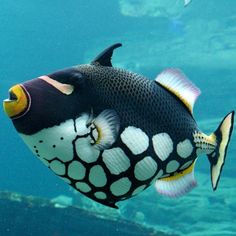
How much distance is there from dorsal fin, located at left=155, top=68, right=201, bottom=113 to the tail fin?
133mm

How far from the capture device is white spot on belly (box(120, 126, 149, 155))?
1.25 metres

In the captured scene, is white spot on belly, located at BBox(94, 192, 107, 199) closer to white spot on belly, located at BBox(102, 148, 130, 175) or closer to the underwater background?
white spot on belly, located at BBox(102, 148, 130, 175)

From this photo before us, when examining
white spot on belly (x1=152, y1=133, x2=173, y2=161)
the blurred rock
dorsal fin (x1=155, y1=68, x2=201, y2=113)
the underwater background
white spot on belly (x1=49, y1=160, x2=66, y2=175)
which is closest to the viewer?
white spot on belly (x1=49, y1=160, x2=66, y2=175)

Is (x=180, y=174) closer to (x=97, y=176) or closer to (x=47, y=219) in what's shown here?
(x=97, y=176)

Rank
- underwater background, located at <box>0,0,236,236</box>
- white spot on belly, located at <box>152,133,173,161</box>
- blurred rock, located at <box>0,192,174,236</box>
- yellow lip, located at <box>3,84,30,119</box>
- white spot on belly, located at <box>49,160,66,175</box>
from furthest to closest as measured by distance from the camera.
Answer: underwater background, located at <box>0,0,236,236</box>, blurred rock, located at <box>0,192,174,236</box>, white spot on belly, located at <box>152,133,173,161</box>, white spot on belly, located at <box>49,160,66,175</box>, yellow lip, located at <box>3,84,30,119</box>

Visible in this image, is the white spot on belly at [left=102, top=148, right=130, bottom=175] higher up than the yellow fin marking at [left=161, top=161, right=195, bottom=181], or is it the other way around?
the yellow fin marking at [left=161, top=161, right=195, bottom=181]

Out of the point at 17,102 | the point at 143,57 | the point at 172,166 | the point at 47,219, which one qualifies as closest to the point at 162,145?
the point at 172,166

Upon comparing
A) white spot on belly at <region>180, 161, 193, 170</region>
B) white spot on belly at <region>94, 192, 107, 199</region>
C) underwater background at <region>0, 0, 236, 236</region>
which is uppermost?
underwater background at <region>0, 0, 236, 236</region>

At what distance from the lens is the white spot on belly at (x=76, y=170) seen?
3.94 ft

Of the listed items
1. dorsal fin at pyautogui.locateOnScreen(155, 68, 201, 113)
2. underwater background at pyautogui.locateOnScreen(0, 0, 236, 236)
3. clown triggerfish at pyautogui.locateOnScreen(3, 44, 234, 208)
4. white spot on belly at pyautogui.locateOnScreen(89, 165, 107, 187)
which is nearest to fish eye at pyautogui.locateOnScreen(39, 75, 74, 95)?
clown triggerfish at pyautogui.locateOnScreen(3, 44, 234, 208)

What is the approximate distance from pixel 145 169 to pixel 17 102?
0.43 meters

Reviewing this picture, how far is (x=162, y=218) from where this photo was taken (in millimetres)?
17578

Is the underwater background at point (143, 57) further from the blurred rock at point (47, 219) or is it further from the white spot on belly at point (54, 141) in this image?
the white spot on belly at point (54, 141)

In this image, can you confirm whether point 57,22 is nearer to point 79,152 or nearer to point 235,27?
point 235,27
